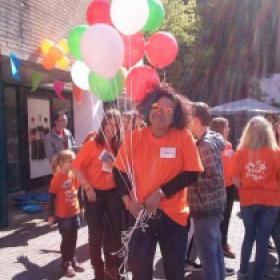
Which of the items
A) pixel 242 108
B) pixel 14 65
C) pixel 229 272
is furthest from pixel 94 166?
pixel 242 108

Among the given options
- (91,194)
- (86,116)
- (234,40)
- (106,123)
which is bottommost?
(91,194)

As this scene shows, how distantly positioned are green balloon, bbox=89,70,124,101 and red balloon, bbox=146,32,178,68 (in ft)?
1.15

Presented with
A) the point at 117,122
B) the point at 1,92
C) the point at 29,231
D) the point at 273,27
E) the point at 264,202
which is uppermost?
the point at 273,27

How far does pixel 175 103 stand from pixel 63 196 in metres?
2.18

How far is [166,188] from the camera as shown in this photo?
312 centimetres

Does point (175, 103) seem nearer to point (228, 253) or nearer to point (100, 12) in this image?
point (100, 12)

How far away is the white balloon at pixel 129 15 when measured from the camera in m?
3.76

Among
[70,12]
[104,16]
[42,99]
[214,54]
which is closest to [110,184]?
[104,16]

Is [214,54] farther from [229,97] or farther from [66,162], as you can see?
[66,162]

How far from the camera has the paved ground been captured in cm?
498

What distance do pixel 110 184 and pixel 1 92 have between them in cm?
347

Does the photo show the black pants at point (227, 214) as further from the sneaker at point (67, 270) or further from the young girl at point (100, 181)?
the sneaker at point (67, 270)

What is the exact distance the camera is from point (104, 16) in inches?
163

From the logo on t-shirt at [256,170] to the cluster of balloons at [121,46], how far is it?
1.28m
